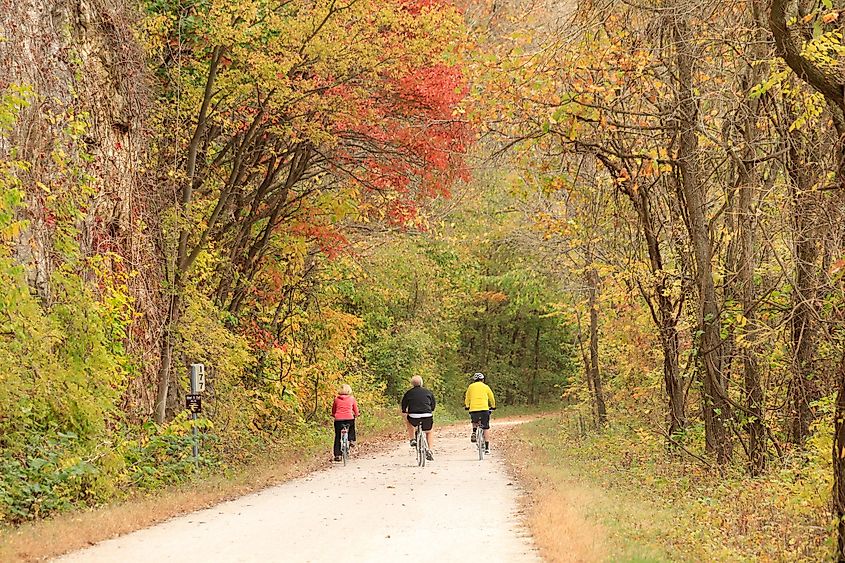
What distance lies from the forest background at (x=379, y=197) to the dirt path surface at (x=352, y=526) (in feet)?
6.34

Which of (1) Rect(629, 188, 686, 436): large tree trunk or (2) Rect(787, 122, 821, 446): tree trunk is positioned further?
(1) Rect(629, 188, 686, 436): large tree trunk

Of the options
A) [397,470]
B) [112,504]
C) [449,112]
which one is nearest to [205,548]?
[112,504]

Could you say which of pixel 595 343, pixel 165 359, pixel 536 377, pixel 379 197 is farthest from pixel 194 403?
pixel 536 377

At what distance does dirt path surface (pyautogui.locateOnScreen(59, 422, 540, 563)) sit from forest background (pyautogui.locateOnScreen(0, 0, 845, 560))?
193cm

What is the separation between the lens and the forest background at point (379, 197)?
39.9ft

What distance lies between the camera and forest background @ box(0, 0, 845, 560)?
1217 centimetres

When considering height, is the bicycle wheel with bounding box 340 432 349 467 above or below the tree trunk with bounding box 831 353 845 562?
below

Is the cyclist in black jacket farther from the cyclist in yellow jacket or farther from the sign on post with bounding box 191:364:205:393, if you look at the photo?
the sign on post with bounding box 191:364:205:393

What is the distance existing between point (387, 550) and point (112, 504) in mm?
4989

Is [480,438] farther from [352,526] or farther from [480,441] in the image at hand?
[352,526]

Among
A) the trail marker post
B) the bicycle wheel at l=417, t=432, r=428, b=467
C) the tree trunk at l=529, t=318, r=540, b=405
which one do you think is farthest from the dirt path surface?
the tree trunk at l=529, t=318, r=540, b=405

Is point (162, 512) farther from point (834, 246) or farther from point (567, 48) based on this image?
point (834, 246)

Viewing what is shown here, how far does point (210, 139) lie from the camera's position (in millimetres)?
19672

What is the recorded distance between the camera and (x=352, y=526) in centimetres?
1183
